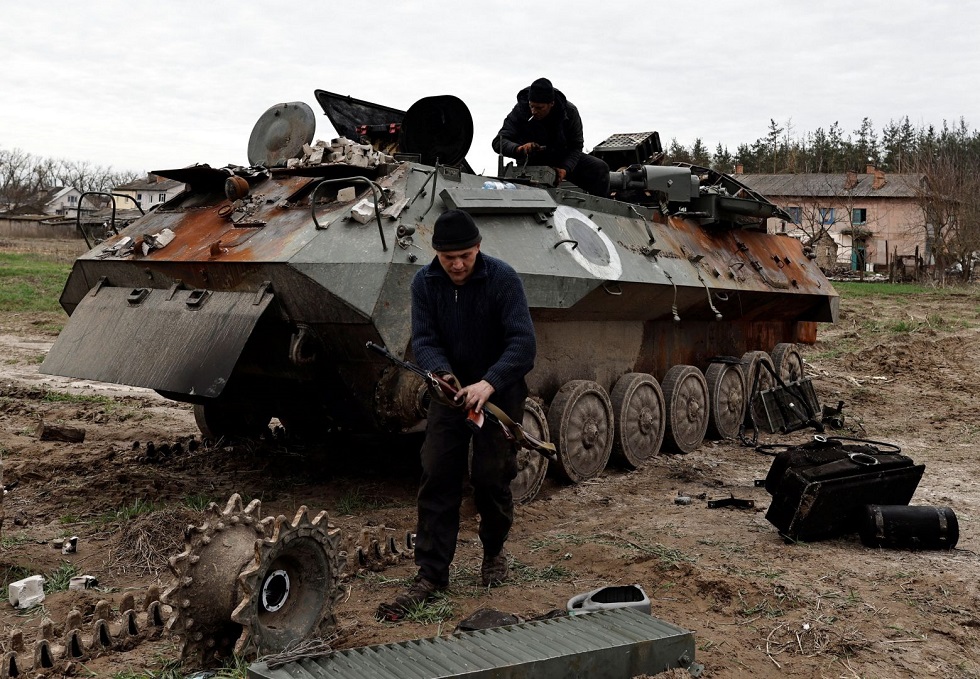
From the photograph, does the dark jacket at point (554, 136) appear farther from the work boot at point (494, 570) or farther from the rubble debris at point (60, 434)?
the rubble debris at point (60, 434)

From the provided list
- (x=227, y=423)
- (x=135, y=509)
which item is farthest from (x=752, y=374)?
(x=135, y=509)

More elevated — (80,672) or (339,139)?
(339,139)

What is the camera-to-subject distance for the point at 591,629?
3.96m

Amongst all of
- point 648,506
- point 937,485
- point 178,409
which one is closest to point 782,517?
point 648,506

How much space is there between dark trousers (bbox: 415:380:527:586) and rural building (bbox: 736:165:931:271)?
42.1m

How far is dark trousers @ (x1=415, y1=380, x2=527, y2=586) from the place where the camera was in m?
4.81

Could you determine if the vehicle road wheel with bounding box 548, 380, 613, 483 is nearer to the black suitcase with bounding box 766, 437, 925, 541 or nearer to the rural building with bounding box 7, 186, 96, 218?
the black suitcase with bounding box 766, 437, 925, 541

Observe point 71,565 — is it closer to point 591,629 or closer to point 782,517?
point 591,629

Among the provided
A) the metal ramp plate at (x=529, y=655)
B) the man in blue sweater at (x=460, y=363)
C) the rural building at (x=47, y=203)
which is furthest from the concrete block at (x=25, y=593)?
the rural building at (x=47, y=203)

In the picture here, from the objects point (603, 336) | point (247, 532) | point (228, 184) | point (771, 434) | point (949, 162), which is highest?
point (949, 162)

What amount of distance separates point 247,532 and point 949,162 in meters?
36.8

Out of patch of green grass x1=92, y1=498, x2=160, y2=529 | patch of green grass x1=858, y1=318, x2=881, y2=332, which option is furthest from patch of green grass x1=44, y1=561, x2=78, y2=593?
patch of green grass x1=858, y1=318, x2=881, y2=332

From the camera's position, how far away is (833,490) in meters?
5.88

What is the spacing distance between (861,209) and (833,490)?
46608mm
